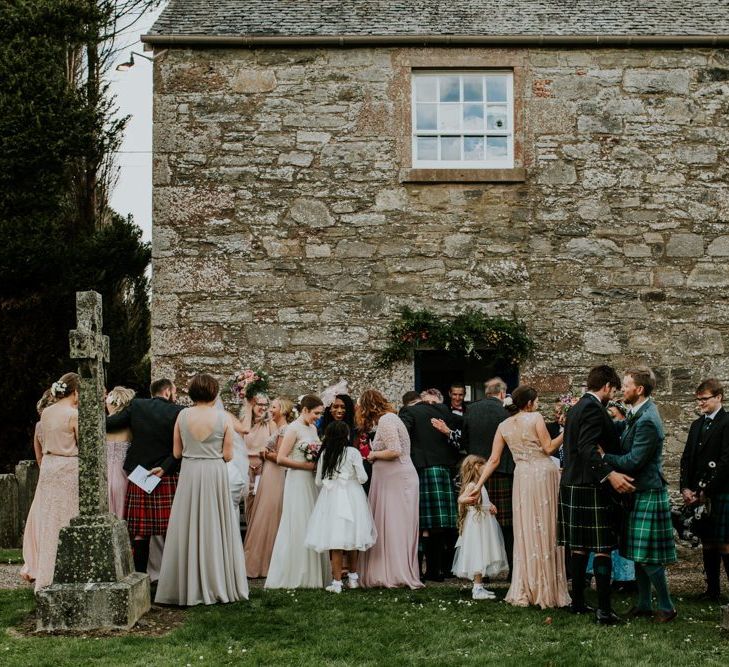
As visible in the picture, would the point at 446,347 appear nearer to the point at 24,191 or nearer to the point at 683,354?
the point at 683,354

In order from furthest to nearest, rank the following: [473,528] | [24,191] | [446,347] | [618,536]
Result: [24,191], [446,347], [473,528], [618,536]

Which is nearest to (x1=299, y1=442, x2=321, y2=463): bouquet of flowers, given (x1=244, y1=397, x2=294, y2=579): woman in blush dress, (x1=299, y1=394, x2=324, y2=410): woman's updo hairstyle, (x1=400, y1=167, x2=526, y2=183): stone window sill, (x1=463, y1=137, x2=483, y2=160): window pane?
(x1=299, y1=394, x2=324, y2=410): woman's updo hairstyle

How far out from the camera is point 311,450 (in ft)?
31.2

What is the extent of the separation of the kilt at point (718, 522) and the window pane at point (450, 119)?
240 inches

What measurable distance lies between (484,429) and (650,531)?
2523 mm

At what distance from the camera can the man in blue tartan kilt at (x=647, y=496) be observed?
7.65 meters

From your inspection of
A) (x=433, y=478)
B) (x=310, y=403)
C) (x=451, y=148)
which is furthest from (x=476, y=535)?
(x=451, y=148)

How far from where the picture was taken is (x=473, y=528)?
9227mm

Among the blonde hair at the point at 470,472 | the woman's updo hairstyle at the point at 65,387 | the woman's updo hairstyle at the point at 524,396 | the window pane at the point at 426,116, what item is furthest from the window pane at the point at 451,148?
the woman's updo hairstyle at the point at 65,387

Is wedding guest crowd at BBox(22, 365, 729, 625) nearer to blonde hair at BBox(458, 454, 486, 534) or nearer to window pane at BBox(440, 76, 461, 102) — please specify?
blonde hair at BBox(458, 454, 486, 534)

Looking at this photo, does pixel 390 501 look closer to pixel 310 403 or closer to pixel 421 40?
pixel 310 403

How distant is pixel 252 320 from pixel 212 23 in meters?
3.90

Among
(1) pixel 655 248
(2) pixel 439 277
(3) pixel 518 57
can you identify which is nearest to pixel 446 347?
(2) pixel 439 277

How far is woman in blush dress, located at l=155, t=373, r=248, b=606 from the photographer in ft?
27.3
